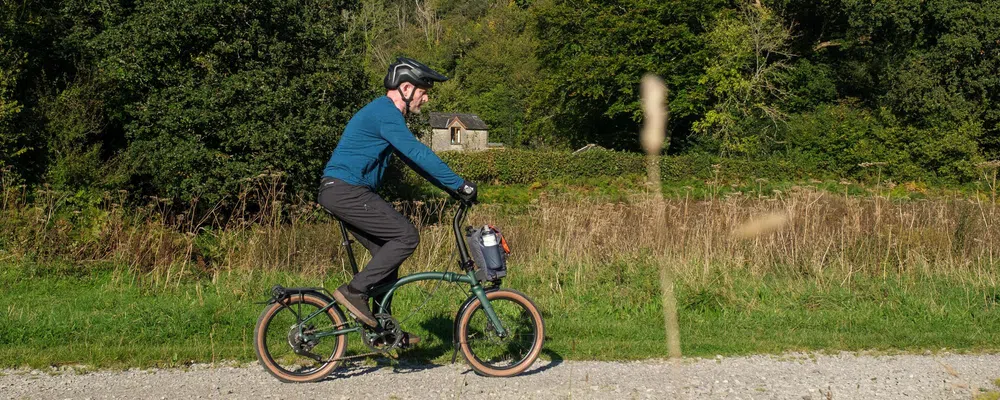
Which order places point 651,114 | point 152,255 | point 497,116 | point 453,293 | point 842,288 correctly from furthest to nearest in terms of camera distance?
point 497,116
point 651,114
point 152,255
point 842,288
point 453,293

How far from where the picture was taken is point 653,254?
10336 millimetres

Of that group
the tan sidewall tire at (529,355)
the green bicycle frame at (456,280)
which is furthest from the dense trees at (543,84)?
the tan sidewall tire at (529,355)

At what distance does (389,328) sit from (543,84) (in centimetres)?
5040

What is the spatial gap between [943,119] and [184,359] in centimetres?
4097

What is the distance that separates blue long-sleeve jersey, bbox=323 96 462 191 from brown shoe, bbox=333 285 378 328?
0.76 metres

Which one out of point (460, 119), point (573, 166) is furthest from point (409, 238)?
point (460, 119)

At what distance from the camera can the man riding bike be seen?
569cm

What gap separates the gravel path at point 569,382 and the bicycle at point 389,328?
14 cm

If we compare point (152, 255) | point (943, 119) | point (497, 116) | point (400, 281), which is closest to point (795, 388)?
point (400, 281)

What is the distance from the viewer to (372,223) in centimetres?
576

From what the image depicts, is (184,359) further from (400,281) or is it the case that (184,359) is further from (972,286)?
(972,286)

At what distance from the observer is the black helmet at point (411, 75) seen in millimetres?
5832

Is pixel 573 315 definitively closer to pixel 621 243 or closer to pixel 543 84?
pixel 621 243

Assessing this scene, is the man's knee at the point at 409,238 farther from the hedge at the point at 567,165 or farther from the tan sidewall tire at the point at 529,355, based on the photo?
the hedge at the point at 567,165
